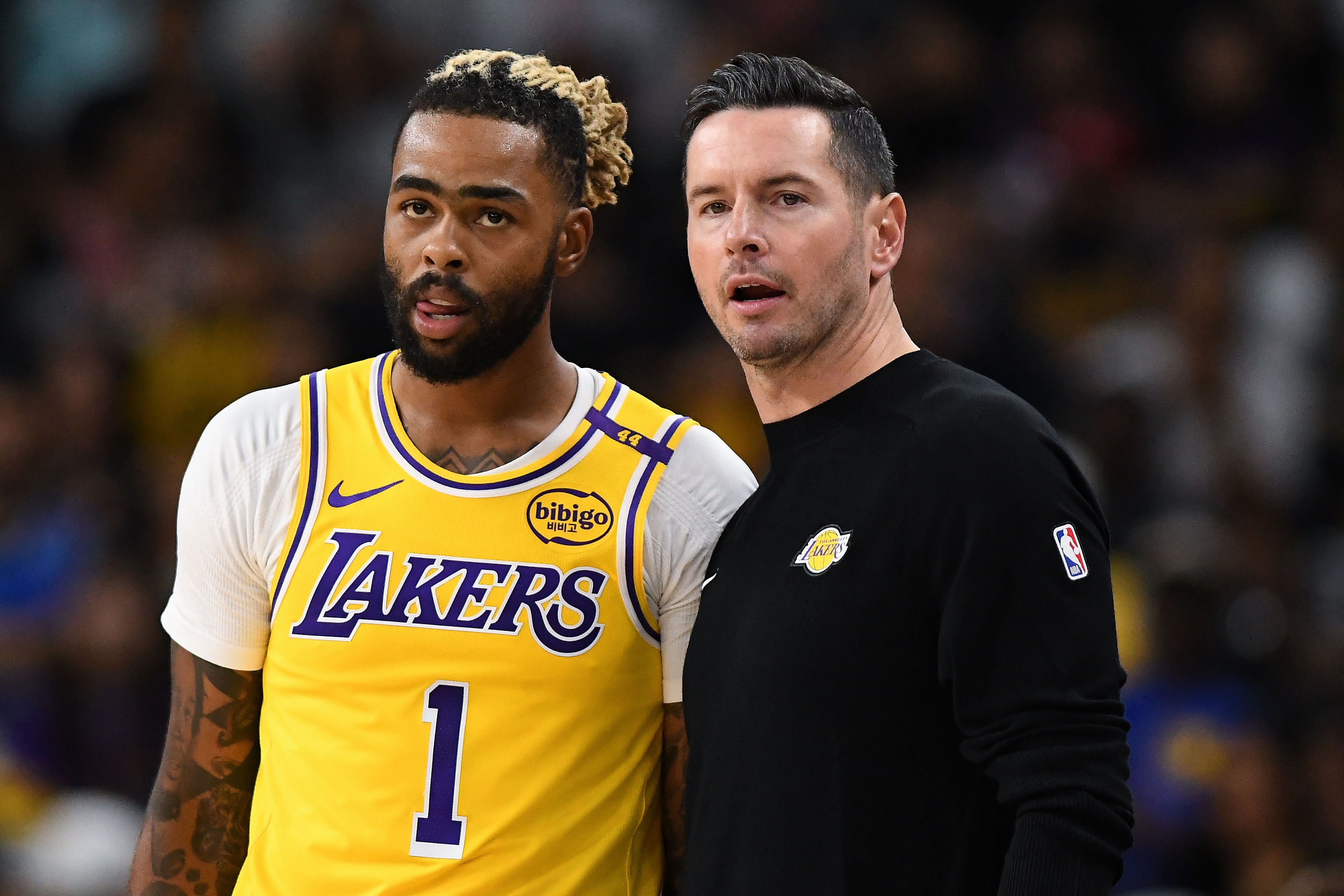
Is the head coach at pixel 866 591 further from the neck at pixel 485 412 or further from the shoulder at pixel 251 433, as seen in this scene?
the shoulder at pixel 251 433

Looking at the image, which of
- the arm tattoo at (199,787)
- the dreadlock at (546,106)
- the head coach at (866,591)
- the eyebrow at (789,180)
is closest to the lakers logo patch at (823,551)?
the head coach at (866,591)

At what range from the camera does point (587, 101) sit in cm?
343

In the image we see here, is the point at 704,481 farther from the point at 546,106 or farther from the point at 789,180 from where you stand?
the point at 546,106

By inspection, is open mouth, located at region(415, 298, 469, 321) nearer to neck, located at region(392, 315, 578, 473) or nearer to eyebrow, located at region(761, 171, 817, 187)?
neck, located at region(392, 315, 578, 473)

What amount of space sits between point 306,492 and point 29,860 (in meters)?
3.38

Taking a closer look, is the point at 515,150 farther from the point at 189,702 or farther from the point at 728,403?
the point at 728,403

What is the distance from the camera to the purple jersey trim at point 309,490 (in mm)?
3174

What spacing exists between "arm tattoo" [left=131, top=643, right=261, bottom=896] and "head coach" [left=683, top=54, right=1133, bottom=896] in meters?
0.90

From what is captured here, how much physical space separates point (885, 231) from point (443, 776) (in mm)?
1335

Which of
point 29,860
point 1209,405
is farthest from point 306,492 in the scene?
point 1209,405

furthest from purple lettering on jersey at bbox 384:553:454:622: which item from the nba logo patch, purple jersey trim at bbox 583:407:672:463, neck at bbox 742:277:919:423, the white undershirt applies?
the nba logo patch

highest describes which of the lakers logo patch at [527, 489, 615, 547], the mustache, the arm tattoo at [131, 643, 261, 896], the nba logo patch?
the mustache

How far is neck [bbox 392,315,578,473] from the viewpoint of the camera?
10.8 feet

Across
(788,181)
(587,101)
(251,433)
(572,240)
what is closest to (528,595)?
(251,433)
